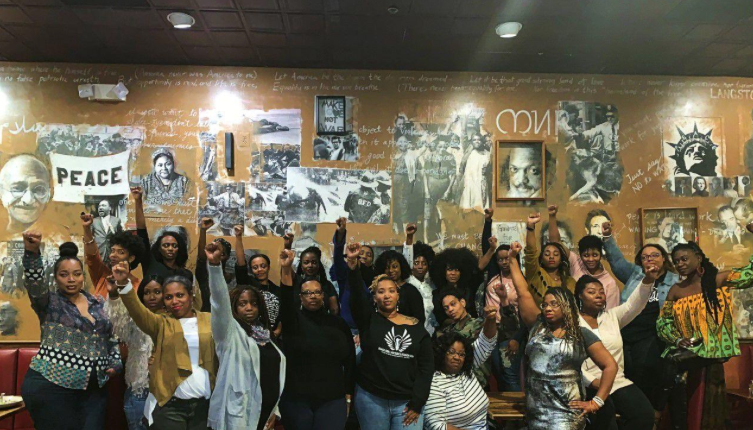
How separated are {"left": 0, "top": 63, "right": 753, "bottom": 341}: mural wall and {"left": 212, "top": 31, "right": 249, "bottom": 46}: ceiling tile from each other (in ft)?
1.78

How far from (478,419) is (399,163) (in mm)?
2816

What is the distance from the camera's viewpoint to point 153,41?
506cm

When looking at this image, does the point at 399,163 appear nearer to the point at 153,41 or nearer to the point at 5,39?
the point at 153,41

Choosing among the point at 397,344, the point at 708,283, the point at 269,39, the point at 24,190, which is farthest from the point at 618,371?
the point at 24,190

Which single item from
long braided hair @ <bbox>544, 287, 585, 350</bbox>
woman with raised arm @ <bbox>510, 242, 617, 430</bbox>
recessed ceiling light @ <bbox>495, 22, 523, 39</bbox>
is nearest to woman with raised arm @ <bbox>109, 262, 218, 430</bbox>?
woman with raised arm @ <bbox>510, 242, 617, 430</bbox>

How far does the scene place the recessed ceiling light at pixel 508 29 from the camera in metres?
4.71

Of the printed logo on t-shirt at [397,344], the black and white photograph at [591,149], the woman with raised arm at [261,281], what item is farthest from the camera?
the black and white photograph at [591,149]

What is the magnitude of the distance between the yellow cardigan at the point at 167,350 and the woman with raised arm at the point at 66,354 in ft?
1.84

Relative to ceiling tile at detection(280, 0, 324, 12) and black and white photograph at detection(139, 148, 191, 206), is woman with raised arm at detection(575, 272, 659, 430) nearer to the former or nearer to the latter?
ceiling tile at detection(280, 0, 324, 12)

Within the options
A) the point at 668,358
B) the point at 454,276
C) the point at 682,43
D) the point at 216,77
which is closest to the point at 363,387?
the point at 454,276

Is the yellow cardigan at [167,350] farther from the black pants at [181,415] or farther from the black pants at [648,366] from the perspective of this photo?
the black pants at [648,366]

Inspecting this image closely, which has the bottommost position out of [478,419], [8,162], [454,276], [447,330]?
[478,419]

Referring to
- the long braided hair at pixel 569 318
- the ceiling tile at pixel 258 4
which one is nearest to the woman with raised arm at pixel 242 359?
the long braided hair at pixel 569 318

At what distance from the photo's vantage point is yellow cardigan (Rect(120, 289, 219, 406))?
3.08 meters
